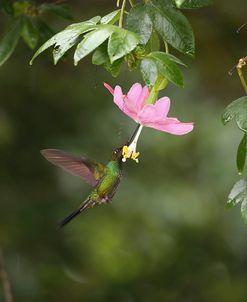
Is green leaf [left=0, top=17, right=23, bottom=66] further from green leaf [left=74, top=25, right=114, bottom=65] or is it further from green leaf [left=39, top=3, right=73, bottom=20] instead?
green leaf [left=74, top=25, right=114, bottom=65]

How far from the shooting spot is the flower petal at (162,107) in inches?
49.4

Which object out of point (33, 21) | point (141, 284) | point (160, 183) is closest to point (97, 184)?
point (33, 21)

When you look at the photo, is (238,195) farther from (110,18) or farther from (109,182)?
(110,18)

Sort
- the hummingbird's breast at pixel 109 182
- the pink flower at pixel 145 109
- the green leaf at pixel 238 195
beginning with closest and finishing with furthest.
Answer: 1. the pink flower at pixel 145 109
2. the green leaf at pixel 238 195
3. the hummingbird's breast at pixel 109 182

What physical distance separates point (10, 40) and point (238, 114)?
79cm

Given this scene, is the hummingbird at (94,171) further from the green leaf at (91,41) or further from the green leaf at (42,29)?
the green leaf at (42,29)

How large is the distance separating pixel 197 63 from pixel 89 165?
1.87m

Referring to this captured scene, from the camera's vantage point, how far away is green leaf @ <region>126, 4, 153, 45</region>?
1.29m

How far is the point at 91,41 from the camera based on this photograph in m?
1.17

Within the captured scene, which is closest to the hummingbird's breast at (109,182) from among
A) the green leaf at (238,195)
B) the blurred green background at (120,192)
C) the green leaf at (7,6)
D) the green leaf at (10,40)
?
the green leaf at (238,195)

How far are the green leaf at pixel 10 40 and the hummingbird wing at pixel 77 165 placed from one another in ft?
1.36

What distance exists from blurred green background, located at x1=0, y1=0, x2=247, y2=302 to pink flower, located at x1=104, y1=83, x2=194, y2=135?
5.41 feet

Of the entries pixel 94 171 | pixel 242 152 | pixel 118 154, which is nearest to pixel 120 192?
pixel 94 171

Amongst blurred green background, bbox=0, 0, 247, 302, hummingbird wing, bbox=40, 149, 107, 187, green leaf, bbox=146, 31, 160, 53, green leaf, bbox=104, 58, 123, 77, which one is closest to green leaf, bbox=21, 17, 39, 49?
hummingbird wing, bbox=40, 149, 107, 187
